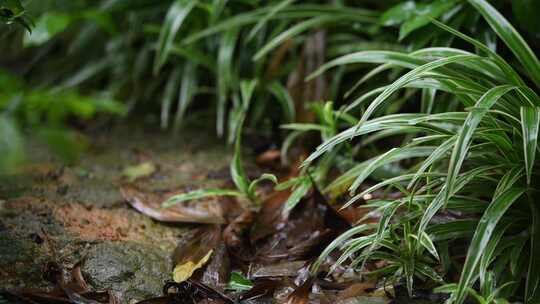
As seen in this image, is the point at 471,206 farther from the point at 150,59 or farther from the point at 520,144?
the point at 150,59

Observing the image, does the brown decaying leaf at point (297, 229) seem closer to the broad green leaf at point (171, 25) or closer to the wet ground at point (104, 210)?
the wet ground at point (104, 210)

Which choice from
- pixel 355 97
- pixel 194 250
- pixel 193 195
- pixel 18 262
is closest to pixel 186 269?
pixel 194 250

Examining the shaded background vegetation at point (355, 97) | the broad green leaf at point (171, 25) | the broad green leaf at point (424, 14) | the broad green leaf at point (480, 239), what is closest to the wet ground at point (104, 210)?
the shaded background vegetation at point (355, 97)

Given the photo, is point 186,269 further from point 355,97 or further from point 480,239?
point 355,97

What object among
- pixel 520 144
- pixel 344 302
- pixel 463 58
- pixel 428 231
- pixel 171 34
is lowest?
pixel 344 302

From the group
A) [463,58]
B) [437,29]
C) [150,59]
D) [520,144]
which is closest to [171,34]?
[150,59]
